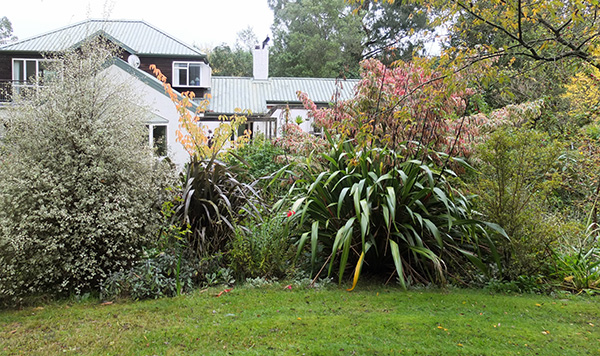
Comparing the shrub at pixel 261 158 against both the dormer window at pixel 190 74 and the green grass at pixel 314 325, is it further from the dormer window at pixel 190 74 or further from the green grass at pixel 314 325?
the dormer window at pixel 190 74

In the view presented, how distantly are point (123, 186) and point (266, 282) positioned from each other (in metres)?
1.73

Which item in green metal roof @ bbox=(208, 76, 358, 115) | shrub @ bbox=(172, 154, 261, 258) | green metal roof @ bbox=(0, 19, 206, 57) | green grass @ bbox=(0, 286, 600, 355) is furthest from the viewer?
green metal roof @ bbox=(208, 76, 358, 115)

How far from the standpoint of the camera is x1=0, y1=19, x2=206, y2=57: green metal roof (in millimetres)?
20562

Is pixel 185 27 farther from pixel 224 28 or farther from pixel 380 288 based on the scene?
pixel 380 288

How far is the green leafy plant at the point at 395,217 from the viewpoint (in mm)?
4410

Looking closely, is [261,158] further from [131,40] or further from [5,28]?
[5,28]

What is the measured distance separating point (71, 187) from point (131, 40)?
828 inches

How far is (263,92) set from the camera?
25.3m

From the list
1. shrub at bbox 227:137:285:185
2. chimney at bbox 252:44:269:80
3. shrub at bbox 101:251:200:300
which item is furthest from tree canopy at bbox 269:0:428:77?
shrub at bbox 101:251:200:300

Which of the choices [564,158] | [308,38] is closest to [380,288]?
[564,158]

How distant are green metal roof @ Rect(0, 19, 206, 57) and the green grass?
19.0 metres

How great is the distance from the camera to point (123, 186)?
4.34m

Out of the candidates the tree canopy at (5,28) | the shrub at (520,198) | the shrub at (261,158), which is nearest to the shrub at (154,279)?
the shrub at (261,158)

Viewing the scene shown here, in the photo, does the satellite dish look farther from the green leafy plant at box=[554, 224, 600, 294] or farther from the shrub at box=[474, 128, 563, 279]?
the green leafy plant at box=[554, 224, 600, 294]
